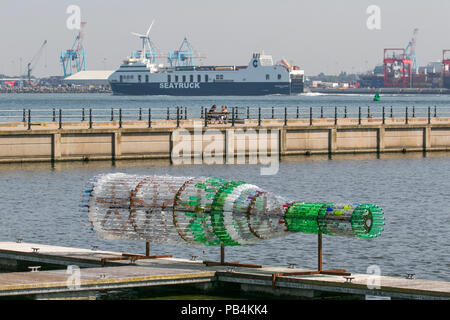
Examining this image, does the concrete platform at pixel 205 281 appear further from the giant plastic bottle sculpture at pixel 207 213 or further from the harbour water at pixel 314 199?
the harbour water at pixel 314 199

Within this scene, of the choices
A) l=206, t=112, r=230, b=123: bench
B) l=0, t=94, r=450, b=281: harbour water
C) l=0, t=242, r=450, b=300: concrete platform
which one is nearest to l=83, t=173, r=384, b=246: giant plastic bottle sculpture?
l=0, t=242, r=450, b=300: concrete platform

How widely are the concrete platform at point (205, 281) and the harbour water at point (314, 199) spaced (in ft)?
9.94

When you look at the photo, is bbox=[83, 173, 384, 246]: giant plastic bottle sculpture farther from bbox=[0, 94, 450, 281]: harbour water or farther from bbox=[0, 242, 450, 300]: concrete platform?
bbox=[0, 94, 450, 281]: harbour water

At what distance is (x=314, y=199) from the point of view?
39.6m

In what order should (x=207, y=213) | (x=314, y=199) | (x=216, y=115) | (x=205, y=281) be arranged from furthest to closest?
(x=216, y=115), (x=314, y=199), (x=207, y=213), (x=205, y=281)

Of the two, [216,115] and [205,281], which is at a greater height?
[216,115]

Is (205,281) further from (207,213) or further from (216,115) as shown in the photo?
(216,115)

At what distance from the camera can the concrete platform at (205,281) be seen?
57.1ft

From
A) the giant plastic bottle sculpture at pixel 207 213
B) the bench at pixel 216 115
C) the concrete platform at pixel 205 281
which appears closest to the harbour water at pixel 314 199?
the giant plastic bottle sculpture at pixel 207 213

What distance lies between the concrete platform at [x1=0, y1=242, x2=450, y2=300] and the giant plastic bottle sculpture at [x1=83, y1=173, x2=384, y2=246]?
652 mm

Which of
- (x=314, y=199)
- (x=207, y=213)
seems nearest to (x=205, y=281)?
(x=207, y=213)

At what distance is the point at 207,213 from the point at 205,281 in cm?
142
